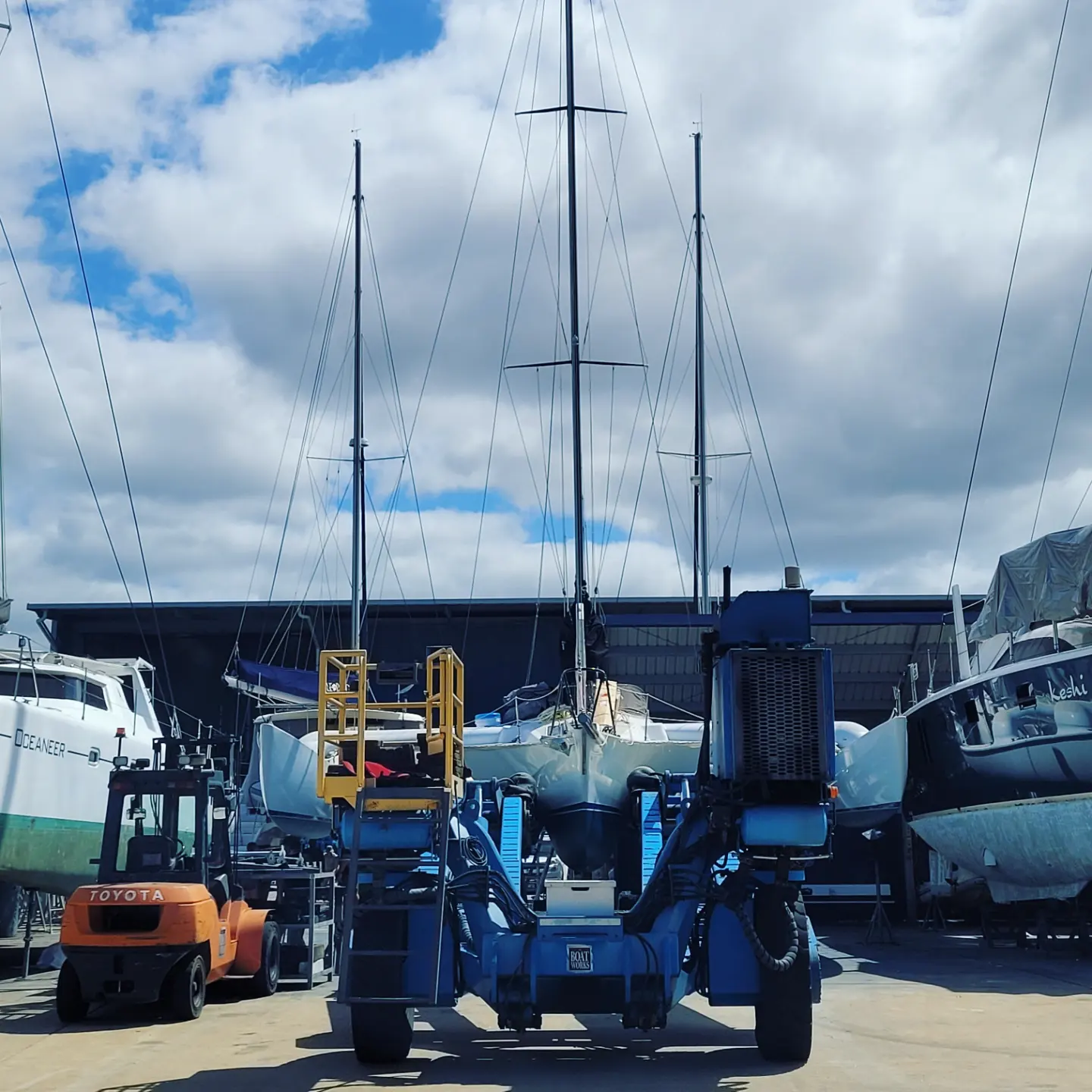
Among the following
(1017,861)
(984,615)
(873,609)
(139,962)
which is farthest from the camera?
(873,609)

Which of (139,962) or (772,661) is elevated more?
→ (772,661)

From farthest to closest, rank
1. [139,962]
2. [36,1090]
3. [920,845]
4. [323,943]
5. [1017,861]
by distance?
1. [920,845]
2. [1017,861]
3. [323,943]
4. [139,962]
5. [36,1090]

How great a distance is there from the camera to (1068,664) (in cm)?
1591

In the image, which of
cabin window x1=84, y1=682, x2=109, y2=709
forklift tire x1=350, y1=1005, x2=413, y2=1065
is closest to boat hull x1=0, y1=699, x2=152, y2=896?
cabin window x1=84, y1=682, x2=109, y2=709

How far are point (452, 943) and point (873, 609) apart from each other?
83.4ft

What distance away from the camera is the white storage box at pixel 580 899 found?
8578 mm

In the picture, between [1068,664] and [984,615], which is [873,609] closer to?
[984,615]

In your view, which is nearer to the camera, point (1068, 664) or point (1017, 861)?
point (1068, 664)

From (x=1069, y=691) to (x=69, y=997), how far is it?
11.9 meters

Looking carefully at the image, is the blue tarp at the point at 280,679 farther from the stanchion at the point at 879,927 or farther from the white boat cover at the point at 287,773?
the stanchion at the point at 879,927

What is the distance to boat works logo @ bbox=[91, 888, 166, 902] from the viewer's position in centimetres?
1059

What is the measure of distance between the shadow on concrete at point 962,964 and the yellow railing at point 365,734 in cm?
696

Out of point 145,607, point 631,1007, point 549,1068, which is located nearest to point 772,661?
point 631,1007

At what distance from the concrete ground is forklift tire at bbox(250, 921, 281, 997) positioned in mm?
218
